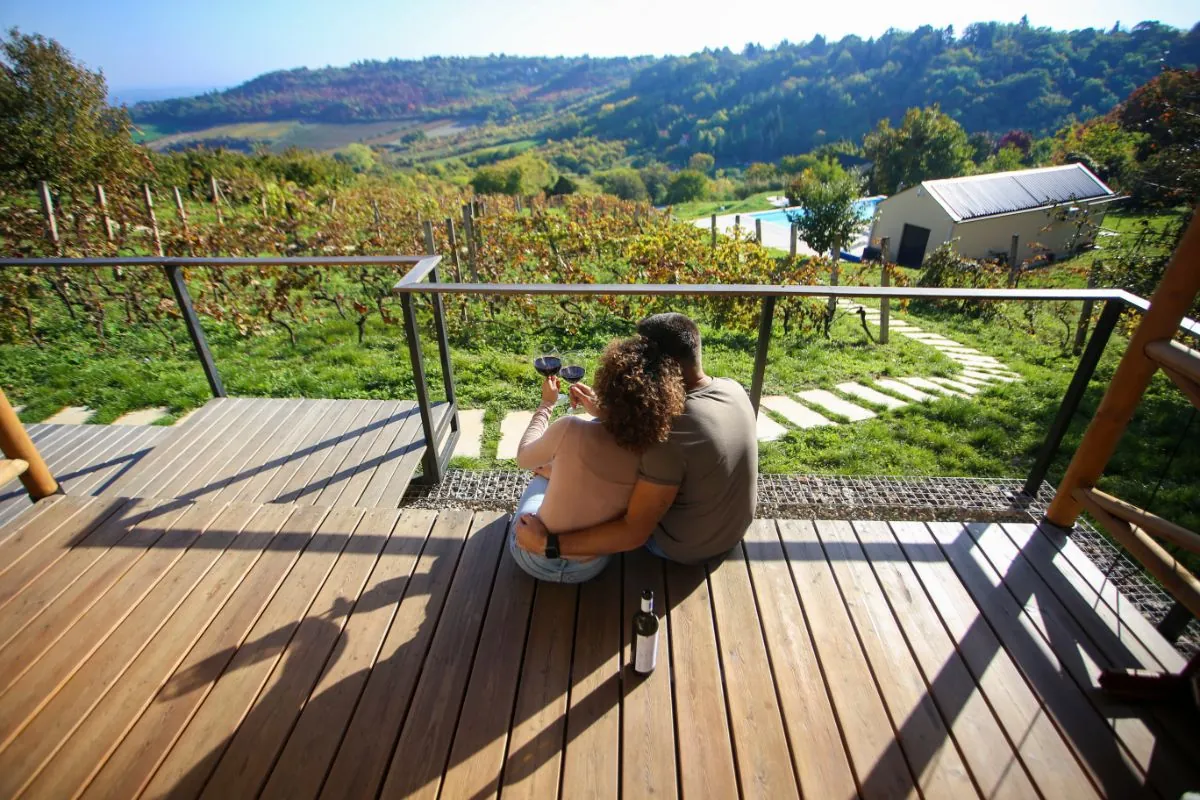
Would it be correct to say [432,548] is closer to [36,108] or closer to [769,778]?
[769,778]

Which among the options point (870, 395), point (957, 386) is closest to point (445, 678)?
point (870, 395)

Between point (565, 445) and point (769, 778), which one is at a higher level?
point (565, 445)

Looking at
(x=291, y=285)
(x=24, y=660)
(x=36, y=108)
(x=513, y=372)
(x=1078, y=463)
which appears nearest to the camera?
(x=24, y=660)

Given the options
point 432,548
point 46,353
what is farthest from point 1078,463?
point 46,353

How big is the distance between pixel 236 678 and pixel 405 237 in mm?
6997

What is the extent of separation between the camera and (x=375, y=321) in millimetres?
5797

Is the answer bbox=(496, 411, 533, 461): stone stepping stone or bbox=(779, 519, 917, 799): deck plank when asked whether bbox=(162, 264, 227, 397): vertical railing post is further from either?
bbox=(779, 519, 917, 799): deck plank

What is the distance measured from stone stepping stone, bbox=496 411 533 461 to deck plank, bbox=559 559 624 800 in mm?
1609

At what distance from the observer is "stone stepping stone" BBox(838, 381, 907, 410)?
424 centimetres

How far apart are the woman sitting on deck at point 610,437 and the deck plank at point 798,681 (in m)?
0.57

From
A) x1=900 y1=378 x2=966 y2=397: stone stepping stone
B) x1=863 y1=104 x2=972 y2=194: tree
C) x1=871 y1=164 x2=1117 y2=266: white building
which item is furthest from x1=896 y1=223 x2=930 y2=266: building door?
x1=900 y1=378 x2=966 y2=397: stone stepping stone

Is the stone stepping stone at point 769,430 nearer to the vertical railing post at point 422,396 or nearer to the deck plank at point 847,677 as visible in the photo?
the deck plank at point 847,677

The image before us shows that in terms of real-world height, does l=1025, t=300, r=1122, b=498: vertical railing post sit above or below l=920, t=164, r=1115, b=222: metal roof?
above

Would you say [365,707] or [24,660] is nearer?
[365,707]
